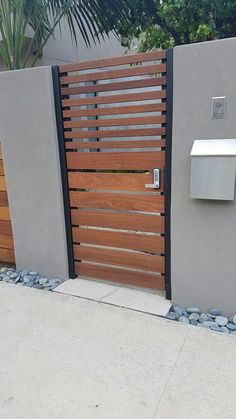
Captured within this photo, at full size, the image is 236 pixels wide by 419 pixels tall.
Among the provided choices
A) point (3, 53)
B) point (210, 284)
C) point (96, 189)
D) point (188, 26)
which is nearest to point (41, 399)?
point (210, 284)

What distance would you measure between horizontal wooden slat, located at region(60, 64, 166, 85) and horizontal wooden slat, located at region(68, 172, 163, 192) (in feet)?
2.54

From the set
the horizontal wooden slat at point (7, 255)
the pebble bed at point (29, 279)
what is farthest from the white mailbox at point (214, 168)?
the horizontal wooden slat at point (7, 255)

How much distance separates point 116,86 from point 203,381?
2178mm

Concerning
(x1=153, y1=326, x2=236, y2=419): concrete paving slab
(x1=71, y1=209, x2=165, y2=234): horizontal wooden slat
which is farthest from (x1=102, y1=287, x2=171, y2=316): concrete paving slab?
(x1=71, y1=209, x2=165, y2=234): horizontal wooden slat

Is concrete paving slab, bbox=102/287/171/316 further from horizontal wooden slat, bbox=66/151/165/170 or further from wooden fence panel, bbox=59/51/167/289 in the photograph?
horizontal wooden slat, bbox=66/151/165/170

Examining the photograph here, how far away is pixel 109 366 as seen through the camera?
6.85ft

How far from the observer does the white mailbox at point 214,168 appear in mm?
2242

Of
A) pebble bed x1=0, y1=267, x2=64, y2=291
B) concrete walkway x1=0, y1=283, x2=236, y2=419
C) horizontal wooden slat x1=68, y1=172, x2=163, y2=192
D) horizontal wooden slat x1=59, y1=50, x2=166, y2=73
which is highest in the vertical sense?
horizontal wooden slat x1=59, y1=50, x2=166, y2=73

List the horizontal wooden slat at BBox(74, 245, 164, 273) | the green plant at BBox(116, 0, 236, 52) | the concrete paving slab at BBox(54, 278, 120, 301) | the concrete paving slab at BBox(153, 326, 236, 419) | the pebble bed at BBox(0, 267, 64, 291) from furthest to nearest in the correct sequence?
the green plant at BBox(116, 0, 236, 52) → the pebble bed at BBox(0, 267, 64, 291) → the concrete paving slab at BBox(54, 278, 120, 301) → the horizontal wooden slat at BBox(74, 245, 164, 273) → the concrete paving slab at BBox(153, 326, 236, 419)

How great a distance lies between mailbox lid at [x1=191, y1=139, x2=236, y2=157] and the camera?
7.32ft

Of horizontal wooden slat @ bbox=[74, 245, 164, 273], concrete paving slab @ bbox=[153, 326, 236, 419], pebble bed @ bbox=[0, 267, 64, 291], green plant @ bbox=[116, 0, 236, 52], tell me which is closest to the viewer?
concrete paving slab @ bbox=[153, 326, 236, 419]

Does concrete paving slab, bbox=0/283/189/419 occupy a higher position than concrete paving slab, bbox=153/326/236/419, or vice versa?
concrete paving slab, bbox=153/326/236/419

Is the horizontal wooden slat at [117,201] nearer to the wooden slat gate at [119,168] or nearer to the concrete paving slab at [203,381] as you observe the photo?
the wooden slat gate at [119,168]

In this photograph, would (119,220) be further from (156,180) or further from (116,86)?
(116,86)
